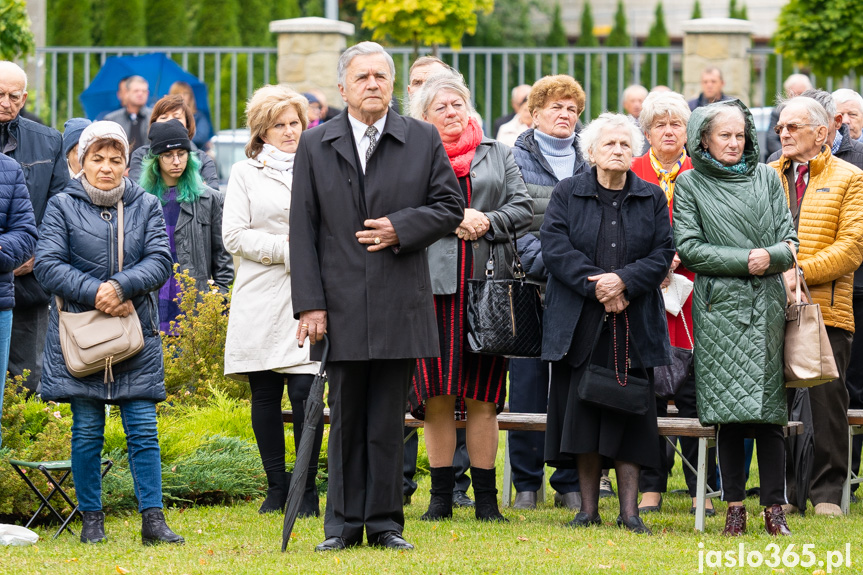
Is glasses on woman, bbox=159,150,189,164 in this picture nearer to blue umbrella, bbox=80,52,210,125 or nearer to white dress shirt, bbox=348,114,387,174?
white dress shirt, bbox=348,114,387,174

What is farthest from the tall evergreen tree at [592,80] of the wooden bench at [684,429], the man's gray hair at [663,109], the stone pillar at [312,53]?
the wooden bench at [684,429]

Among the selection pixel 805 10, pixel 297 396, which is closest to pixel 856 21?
pixel 805 10

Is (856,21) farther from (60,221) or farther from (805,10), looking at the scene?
(60,221)

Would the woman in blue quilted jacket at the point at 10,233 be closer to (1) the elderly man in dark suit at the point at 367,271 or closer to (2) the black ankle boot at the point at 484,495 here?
(1) the elderly man in dark suit at the point at 367,271

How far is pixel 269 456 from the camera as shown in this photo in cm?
709

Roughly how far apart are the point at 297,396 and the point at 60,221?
1.59m

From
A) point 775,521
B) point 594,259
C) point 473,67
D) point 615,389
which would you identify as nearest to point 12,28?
point 473,67

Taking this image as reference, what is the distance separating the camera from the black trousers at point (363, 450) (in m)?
5.90

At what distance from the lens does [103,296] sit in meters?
6.04

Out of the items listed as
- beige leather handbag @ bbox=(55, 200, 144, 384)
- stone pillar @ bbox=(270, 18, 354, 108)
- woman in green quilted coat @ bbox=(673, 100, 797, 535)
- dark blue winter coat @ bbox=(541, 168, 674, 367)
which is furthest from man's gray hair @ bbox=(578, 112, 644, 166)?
stone pillar @ bbox=(270, 18, 354, 108)

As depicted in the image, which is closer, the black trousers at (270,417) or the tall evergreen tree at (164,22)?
the black trousers at (270,417)

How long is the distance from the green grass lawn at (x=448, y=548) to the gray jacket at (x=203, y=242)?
225 cm

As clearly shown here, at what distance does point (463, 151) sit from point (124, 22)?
70.1ft

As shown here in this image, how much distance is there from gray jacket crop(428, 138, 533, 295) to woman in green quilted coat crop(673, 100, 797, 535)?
33.0 inches
